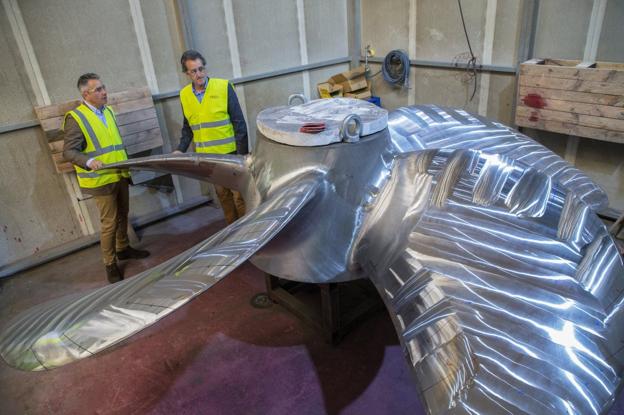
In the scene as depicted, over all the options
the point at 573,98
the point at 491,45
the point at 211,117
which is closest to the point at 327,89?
the point at 491,45

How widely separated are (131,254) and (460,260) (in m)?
3.63

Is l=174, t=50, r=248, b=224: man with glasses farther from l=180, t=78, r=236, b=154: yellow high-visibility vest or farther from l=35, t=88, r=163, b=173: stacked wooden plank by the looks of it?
l=35, t=88, r=163, b=173: stacked wooden plank

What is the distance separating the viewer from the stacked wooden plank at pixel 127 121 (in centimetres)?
383

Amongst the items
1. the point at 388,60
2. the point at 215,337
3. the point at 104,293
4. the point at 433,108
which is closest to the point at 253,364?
the point at 215,337

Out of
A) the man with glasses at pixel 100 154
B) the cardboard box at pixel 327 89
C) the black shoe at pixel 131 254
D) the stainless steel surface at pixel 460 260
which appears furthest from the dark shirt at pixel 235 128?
the cardboard box at pixel 327 89

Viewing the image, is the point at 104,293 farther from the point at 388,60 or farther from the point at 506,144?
the point at 388,60

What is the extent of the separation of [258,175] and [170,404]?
1.51 m

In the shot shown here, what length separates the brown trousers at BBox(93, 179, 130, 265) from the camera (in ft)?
12.1

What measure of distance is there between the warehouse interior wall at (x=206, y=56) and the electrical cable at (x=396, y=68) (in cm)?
12

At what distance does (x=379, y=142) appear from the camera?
2.04 metres

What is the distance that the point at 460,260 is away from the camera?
1373mm

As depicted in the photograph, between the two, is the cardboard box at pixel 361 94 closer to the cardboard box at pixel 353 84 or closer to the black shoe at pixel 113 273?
the cardboard box at pixel 353 84

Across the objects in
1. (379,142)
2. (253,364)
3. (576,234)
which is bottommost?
(253,364)

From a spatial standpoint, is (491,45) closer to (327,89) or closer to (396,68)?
(396,68)
